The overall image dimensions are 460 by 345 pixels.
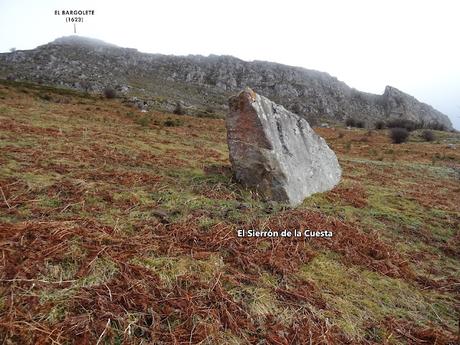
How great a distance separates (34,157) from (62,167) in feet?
3.09

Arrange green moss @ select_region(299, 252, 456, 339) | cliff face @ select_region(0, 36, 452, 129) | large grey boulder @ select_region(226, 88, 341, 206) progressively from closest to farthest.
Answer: green moss @ select_region(299, 252, 456, 339) → large grey boulder @ select_region(226, 88, 341, 206) → cliff face @ select_region(0, 36, 452, 129)

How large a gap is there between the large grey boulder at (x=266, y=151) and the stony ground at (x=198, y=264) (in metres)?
0.39

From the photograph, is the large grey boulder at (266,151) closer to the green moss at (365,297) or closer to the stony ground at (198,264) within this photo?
the stony ground at (198,264)

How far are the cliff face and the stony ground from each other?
7032cm

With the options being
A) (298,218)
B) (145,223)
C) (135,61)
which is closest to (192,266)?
(145,223)

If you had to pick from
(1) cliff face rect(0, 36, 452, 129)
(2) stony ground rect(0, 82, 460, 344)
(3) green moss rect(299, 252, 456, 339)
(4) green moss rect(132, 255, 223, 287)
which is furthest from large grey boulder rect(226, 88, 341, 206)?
(1) cliff face rect(0, 36, 452, 129)

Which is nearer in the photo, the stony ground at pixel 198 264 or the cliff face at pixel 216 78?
the stony ground at pixel 198 264

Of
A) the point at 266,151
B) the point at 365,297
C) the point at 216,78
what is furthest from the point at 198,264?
the point at 216,78

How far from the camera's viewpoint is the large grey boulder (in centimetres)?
696

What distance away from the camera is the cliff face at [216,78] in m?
80.2

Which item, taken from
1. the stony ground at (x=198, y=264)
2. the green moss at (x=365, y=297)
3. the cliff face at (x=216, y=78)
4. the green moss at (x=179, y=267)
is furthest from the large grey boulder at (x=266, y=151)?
the cliff face at (x=216, y=78)

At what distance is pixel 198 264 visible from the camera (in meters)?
3.86

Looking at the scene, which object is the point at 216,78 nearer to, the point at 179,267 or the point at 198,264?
the point at 198,264

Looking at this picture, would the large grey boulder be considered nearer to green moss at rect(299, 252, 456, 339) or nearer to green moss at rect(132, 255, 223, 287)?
green moss at rect(299, 252, 456, 339)
